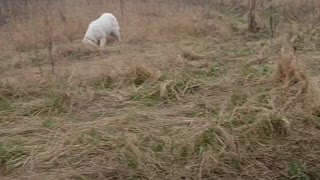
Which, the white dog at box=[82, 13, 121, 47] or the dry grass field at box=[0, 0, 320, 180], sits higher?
the white dog at box=[82, 13, 121, 47]

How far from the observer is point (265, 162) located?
279cm

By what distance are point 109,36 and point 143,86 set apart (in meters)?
3.37

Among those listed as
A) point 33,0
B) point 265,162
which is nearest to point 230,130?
point 265,162

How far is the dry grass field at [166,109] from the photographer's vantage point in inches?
109

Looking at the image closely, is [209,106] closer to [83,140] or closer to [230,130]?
[230,130]

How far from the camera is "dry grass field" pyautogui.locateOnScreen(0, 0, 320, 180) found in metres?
2.76

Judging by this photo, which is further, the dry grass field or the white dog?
the white dog

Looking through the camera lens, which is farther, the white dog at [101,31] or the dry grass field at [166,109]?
the white dog at [101,31]

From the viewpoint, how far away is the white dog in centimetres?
691

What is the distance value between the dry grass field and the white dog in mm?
403

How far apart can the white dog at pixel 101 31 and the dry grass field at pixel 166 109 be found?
0.40 meters

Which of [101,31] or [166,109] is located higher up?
[101,31]

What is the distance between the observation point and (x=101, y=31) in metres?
7.07

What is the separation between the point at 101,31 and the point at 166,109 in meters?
3.71
